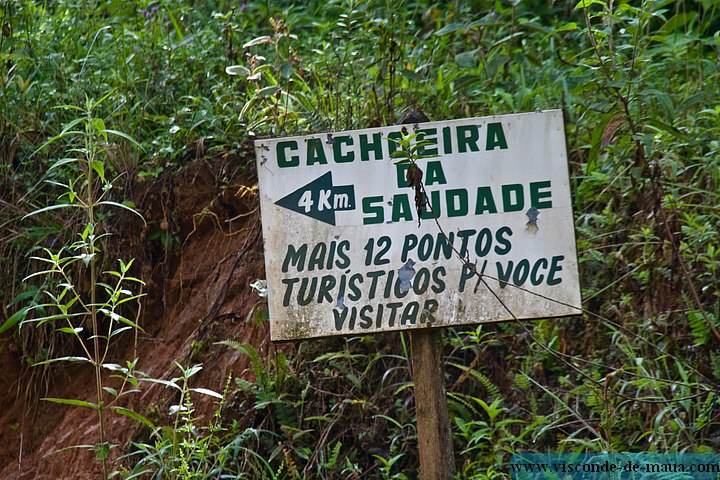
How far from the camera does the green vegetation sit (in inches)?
121

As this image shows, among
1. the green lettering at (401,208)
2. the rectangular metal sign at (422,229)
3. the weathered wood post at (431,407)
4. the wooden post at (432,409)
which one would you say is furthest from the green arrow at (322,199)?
the wooden post at (432,409)

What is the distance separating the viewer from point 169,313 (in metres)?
3.89

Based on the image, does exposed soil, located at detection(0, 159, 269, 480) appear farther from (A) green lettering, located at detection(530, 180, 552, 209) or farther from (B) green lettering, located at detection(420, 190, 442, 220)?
(A) green lettering, located at detection(530, 180, 552, 209)

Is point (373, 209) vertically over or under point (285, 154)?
under

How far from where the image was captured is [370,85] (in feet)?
13.5

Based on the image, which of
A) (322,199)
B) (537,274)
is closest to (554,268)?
(537,274)

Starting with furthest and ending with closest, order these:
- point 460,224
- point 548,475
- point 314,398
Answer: point 314,398
point 548,475
point 460,224

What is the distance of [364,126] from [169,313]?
1.21 metres

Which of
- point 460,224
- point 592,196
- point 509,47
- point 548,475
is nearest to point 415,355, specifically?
point 460,224

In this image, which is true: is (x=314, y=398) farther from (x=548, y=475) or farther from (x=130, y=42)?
(x=130, y=42)

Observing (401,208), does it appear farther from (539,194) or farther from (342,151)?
(539,194)

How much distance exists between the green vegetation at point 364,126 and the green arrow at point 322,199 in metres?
0.64

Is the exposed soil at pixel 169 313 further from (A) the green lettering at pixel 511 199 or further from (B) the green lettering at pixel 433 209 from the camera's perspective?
(A) the green lettering at pixel 511 199

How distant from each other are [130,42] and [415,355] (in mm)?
2897
